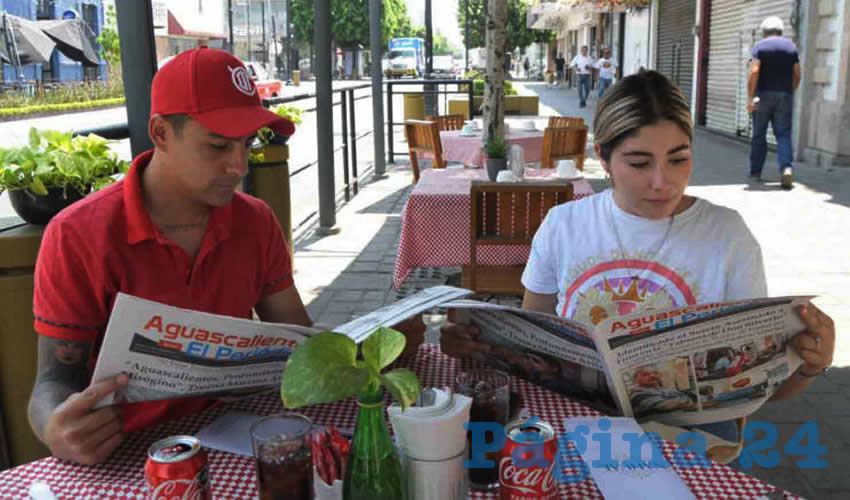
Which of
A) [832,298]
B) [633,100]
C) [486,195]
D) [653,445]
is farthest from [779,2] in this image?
[653,445]

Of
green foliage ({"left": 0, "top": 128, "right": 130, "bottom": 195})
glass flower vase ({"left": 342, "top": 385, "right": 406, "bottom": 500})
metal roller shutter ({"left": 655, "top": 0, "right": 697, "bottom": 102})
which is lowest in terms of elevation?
glass flower vase ({"left": 342, "top": 385, "right": 406, "bottom": 500})

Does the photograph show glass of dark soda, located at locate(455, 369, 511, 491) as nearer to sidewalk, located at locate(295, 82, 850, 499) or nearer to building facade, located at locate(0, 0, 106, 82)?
sidewalk, located at locate(295, 82, 850, 499)

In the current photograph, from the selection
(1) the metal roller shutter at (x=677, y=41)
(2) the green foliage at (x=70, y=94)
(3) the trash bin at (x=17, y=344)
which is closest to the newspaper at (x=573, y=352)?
(3) the trash bin at (x=17, y=344)

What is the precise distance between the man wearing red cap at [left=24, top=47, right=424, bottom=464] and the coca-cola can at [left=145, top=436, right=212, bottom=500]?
390 mm

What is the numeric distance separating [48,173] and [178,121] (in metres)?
1.08

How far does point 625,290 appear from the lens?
2025mm

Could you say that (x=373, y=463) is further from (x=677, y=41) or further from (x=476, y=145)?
(x=677, y=41)

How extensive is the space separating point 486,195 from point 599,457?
292cm

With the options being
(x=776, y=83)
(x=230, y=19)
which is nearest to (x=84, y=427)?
(x=230, y=19)

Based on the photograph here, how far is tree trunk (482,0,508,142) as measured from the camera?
6.51 metres

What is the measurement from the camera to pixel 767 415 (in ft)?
11.6

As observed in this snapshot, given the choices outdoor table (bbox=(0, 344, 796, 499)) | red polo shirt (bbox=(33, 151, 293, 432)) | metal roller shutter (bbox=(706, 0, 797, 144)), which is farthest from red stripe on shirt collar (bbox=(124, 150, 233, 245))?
metal roller shutter (bbox=(706, 0, 797, 144))

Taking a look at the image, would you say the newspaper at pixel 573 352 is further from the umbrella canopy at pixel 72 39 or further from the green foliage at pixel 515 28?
the green foliage at pixel 515 28

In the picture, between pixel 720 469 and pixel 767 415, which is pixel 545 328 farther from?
pixel 767 415
